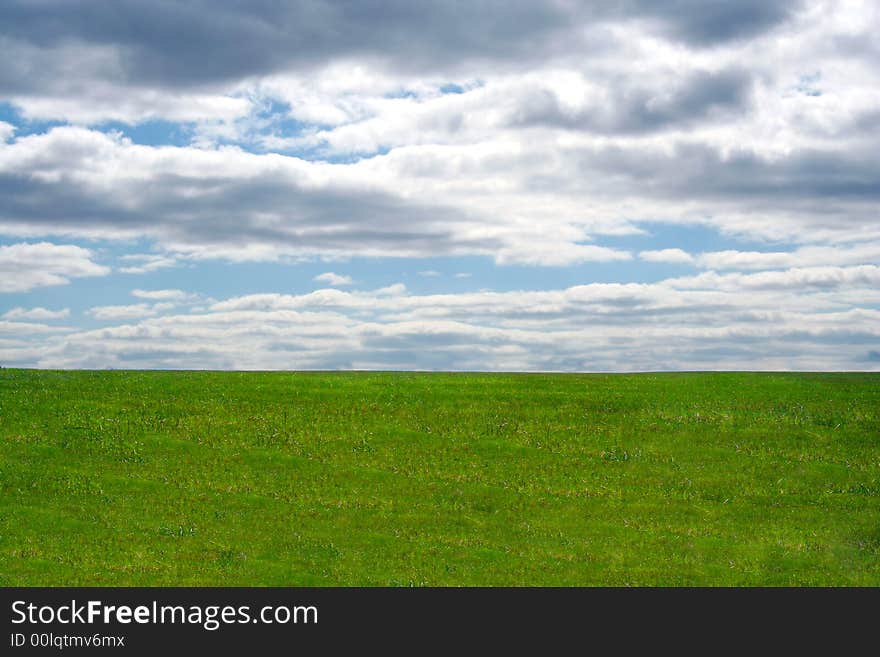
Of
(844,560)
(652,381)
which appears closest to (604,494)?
(844,560)

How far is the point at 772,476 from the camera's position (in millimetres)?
32500

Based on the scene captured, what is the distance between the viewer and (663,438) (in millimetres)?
36062

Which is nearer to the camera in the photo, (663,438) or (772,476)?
(772,476)

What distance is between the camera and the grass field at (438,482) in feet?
84.2

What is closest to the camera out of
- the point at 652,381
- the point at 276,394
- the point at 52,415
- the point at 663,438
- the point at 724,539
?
the point at 724,539

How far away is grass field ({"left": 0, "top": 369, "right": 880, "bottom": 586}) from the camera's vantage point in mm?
25656

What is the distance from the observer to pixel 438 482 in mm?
31688

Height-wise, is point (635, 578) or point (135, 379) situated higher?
point (135, 379)

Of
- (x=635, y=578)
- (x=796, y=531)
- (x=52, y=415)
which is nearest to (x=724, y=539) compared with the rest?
(x=796, y=531)

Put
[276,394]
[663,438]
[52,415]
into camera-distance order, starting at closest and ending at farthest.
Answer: [663,438]
[52,415]
[276,394]

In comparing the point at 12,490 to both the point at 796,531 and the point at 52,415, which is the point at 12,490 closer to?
the point at 52,415

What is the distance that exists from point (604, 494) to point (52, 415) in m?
23.1

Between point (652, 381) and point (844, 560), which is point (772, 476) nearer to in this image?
point (844, 560)
